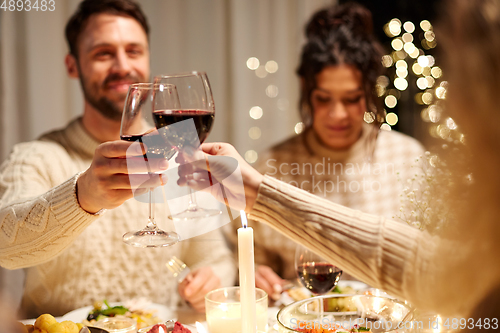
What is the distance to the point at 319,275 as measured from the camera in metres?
Result: 0.92

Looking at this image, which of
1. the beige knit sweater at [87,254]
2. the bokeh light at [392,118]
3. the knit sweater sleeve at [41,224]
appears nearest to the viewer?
the knit sweater sleeve at [41,224]

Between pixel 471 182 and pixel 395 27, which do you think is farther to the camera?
pixel 395 27

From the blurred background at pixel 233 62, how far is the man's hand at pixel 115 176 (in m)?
1.70

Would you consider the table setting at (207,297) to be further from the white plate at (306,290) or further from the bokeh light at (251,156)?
the bokeh light at (251,156)

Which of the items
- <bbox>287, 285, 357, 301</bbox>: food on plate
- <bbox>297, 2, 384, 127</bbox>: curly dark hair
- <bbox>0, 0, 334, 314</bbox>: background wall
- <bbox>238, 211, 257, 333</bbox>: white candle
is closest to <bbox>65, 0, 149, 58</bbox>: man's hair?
<bbox>0, 0, 334, 314</bbox>: background wall

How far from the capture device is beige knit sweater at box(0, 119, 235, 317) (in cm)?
157

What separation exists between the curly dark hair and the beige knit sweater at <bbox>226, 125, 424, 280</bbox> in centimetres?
14

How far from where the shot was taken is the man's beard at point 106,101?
169 centimetres

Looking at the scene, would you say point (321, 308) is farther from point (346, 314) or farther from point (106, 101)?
point (106, 101)

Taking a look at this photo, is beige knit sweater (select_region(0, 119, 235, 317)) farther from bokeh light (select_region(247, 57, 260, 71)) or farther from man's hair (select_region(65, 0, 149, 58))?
bokeh light (select_region(247, 57, 260, 71))

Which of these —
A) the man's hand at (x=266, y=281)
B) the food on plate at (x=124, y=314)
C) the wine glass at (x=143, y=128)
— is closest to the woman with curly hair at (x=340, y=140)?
the man's hand at (x=266, y=281)

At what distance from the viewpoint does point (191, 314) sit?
1.08 metres

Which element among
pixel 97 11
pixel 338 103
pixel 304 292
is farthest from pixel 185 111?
pixel 338 103

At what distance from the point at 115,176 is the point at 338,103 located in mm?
1377
